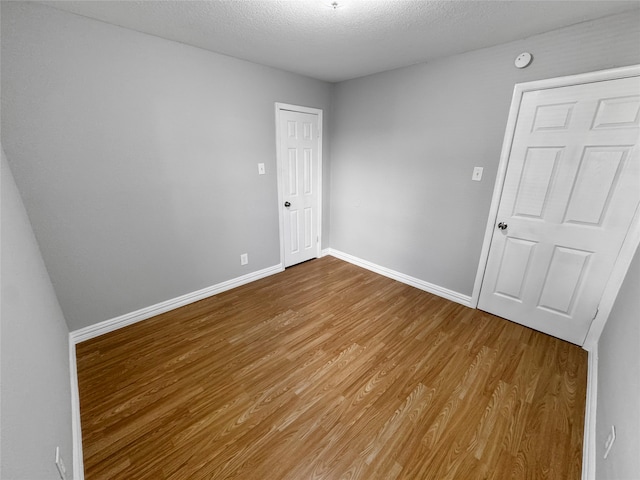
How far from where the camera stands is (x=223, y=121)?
104 inches

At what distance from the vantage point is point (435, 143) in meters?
2.73

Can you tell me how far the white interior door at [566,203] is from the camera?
185cm

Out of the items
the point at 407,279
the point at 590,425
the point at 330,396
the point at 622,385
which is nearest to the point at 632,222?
the point at 622,385

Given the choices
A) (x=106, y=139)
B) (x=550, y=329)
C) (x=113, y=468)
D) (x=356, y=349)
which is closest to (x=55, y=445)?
(x=113, y=468)

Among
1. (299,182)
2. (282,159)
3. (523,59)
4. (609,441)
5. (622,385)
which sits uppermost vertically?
(523,59)

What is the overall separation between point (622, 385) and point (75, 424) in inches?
111

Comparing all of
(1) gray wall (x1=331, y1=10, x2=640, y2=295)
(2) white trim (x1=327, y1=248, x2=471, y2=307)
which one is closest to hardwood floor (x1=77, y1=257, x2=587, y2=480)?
(2) white trim (x1=327, y1=248, x2=471, y2=307)

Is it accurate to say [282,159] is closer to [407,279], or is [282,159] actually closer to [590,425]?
[407,279]

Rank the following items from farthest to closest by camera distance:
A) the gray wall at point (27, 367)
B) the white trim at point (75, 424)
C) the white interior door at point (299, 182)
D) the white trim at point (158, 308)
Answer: the white interior door at point (299, 182) < the white trim at point (158, 308) < the white trim at point (75, 424) < the gray wall at point (27, 367)

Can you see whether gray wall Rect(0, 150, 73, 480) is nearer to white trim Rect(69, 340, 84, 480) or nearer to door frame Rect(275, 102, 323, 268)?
white trim Rect(69, 340, 84, 480)

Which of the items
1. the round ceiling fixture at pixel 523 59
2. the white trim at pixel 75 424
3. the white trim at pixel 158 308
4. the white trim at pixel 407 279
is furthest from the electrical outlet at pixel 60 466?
the round ceiling fixture at pixel 523 59

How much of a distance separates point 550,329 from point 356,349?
173 cm

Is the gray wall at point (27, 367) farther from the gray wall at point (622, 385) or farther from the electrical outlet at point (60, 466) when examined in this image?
the gray wall at point (622, 385)

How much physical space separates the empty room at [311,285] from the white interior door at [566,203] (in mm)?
15
